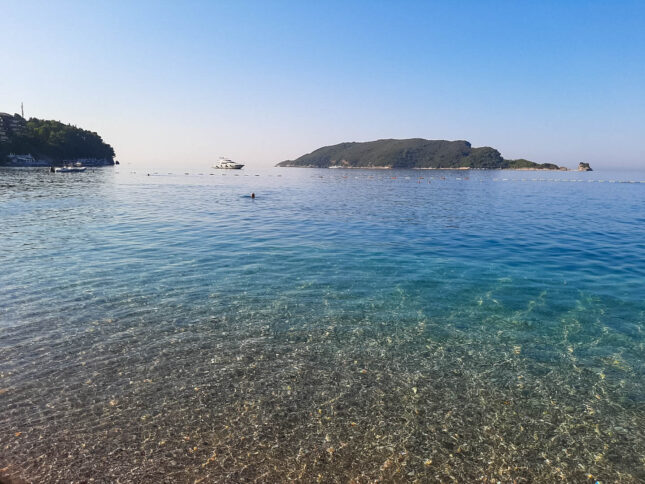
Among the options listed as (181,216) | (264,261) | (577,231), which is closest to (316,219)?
(181,216)

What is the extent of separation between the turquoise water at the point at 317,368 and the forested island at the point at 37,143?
189370 millimetres

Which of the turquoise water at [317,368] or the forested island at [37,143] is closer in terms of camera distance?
the turquoise water at [317,368]

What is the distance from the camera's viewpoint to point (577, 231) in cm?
3275

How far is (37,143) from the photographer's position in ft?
560

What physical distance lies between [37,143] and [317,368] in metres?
220

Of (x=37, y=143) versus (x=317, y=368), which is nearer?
(x=317, y=368)

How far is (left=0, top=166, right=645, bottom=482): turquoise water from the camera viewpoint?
21.2 ft

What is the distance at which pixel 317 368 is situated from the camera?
9336 mm

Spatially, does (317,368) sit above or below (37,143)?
below

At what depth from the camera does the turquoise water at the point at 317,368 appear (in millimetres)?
6469

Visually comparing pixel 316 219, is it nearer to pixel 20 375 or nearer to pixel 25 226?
pixel 25 226

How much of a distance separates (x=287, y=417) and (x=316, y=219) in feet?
101

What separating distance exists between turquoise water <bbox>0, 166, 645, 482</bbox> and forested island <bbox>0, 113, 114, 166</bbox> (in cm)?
18937

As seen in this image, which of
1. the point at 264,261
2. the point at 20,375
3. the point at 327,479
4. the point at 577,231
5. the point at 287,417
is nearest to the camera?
the point at 327,479
